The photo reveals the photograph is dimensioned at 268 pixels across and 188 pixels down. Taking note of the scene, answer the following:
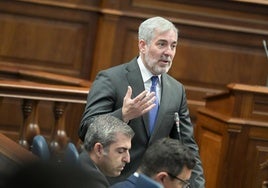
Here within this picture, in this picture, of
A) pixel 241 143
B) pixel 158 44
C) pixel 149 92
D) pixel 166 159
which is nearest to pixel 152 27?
pixel 158 44

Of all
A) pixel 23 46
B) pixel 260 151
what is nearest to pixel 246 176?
pixel 260 151

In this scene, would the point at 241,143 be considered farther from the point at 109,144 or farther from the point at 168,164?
the point at 168,164

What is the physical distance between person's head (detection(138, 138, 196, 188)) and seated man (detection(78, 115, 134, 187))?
9.2 inches

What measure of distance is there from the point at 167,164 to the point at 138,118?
2.44ft

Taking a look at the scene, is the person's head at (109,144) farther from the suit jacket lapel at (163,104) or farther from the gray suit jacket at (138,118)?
the suit jacket lapel at (163,104)

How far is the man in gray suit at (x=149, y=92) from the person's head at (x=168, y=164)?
24.2 inches

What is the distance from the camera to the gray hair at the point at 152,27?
11.5ft

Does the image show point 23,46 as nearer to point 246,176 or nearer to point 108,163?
point 246,176

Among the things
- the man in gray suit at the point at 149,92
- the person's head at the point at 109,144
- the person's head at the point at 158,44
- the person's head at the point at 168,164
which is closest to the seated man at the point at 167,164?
the person's head at the point at 168,164

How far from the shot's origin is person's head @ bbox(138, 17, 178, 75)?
3.51 metres

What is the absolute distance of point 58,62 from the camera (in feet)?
24.3

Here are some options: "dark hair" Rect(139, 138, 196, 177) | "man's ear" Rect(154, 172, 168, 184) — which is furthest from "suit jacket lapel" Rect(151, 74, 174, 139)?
"man's ear" Rect(154, 172, 168, 184)

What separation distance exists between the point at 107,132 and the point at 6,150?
42 centimetres

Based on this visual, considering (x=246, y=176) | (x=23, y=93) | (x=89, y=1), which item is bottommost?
(x=246, y=176)
